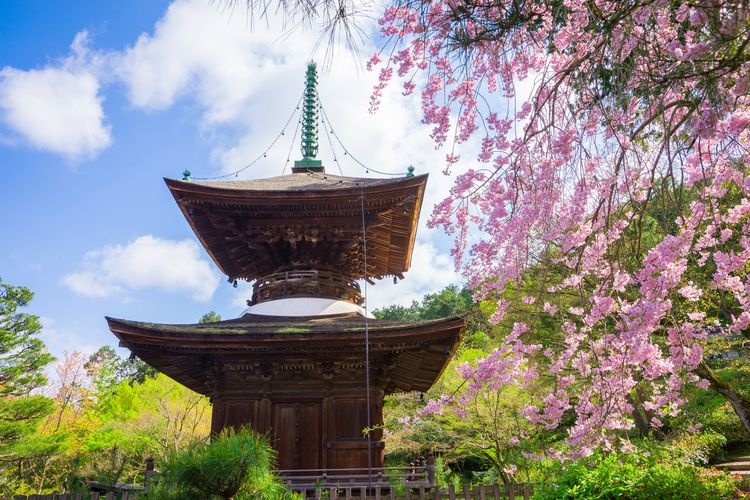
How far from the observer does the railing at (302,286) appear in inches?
359

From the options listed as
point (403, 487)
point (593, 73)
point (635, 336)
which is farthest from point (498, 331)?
point (593, 73)

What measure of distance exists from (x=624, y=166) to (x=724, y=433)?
16591 mm

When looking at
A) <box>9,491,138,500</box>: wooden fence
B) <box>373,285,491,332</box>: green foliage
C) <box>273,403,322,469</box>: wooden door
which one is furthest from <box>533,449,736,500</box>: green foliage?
<box>373,285,491,332</box>: green foliage

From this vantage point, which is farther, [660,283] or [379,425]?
[379,425]

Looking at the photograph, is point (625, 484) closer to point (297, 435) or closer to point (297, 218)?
point (297, 435)

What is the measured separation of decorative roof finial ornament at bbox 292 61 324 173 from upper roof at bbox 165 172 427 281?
7.90ft

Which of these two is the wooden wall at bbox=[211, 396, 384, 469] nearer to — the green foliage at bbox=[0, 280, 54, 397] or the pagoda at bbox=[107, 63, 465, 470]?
the pagoda at bbox=[107, 63, 465, 470]

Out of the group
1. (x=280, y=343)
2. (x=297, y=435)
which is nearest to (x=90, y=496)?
(x=297, y=435)

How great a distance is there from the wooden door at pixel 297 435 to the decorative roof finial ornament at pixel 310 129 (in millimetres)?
6346

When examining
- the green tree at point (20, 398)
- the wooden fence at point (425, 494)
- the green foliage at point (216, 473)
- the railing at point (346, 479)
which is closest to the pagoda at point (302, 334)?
the railing at point (346, 479)

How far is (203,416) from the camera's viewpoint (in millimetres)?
26125

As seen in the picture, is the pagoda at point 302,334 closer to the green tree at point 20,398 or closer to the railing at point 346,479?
the railing at point 346,479

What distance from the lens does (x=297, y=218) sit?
878cm

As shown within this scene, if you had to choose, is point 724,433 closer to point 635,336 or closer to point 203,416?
point 635,336
